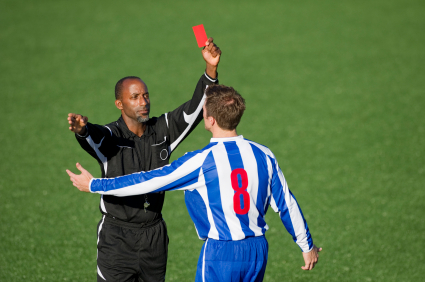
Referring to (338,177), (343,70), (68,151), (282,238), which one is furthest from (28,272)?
Answer: (343,70)

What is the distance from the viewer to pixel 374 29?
694 inches

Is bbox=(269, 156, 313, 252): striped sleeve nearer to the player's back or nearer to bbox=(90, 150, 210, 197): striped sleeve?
the player's back

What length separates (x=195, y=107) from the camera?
3908 mm

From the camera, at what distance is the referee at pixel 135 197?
381 centimetres

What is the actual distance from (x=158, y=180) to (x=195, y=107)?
94cm

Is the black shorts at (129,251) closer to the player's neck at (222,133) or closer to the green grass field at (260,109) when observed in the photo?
the player's neck at (222,133)

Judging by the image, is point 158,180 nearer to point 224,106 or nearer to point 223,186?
point 223,186

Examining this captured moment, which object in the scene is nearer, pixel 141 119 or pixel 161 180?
pixel 161 180

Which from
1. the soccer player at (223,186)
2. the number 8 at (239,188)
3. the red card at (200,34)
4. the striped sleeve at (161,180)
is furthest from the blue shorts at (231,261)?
the red card at (200,34)

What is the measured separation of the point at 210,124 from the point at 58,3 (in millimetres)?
18799

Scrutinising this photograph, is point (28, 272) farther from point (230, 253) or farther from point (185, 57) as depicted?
point (185, 57)

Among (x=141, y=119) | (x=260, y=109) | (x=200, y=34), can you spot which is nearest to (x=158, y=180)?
(x=141, y=119)

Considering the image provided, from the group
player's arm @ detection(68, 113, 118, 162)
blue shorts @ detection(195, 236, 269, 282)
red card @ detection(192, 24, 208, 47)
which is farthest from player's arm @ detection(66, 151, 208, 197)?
red card @ detection(192, 24, 208, 47)

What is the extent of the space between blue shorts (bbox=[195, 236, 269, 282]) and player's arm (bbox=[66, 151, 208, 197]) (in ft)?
1.55
